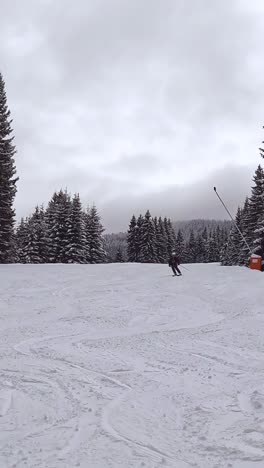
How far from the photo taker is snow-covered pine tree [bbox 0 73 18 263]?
28.3 m

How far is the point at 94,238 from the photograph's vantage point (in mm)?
48938

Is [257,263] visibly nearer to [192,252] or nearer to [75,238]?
[75,238]

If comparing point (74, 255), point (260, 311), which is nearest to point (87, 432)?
point (260, 311)

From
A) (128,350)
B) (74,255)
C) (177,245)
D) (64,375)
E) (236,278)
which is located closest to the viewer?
(64,375)

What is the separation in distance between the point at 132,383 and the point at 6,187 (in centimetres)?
2567

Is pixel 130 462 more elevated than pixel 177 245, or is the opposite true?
pixel 177 245

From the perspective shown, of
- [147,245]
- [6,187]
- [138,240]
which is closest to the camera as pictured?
[6,187]

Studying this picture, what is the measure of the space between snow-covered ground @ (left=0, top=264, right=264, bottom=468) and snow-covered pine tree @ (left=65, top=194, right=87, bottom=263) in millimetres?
29713

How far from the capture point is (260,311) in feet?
34.8

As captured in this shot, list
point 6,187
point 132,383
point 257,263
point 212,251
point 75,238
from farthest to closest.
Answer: point 212,251 → point 75,238 → point 6,187 → point 257,263 → point 132,383

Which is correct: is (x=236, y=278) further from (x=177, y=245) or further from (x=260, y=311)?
(x=177, y=245)

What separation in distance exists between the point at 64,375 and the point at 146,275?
13538 mm

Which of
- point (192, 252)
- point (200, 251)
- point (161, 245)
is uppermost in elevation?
point (161, 245)

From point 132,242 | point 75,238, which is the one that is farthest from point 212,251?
point 75,238
